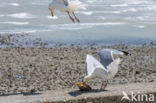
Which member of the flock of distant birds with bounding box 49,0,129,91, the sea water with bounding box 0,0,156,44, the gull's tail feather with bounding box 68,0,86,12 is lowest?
the sea water with bounding box 0,0,156,44

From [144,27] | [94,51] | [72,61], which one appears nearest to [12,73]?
[72,61]

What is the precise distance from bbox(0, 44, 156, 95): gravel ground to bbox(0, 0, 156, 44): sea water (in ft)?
7.67

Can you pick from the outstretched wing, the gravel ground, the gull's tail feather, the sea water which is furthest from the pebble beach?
the sea water

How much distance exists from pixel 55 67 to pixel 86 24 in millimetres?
11181

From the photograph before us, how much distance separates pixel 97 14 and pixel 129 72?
16.6 m

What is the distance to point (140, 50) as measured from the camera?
1877 centimetres

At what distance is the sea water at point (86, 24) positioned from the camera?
72.1 feet

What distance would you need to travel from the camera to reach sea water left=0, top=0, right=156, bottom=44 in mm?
21969

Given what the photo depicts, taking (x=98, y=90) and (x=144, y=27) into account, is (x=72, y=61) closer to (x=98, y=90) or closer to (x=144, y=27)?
(x=98, y=90)

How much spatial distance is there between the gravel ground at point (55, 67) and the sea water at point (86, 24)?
2.34 metres

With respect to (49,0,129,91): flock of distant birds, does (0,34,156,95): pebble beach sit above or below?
below

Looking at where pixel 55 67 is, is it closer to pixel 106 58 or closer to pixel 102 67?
pixel 106 58

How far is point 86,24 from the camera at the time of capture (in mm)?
26641

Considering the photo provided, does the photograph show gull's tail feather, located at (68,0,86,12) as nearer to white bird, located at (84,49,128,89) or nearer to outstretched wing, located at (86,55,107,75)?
white bird, located at (84,49,128,89)
